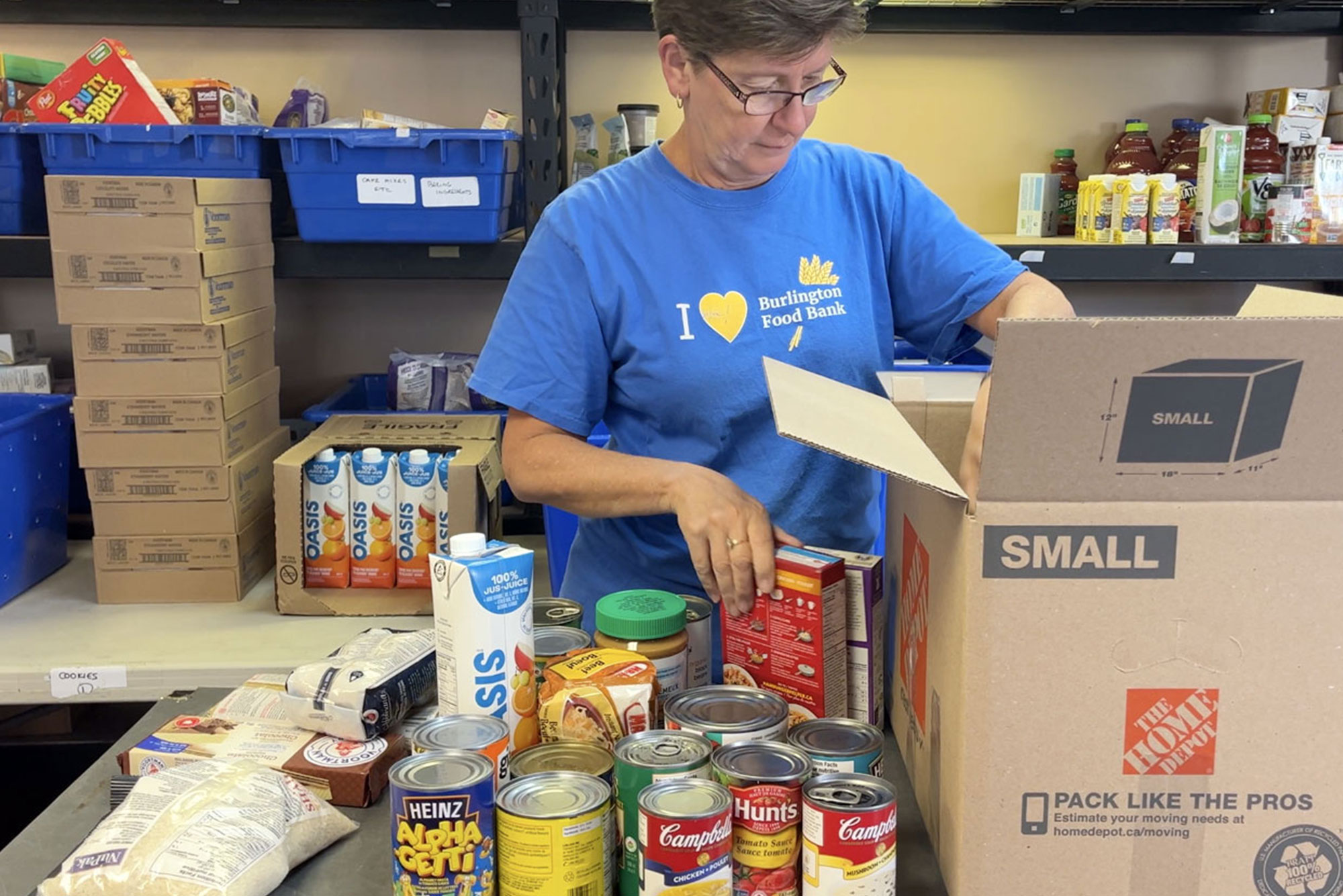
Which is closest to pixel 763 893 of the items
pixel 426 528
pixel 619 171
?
pixel 619 171

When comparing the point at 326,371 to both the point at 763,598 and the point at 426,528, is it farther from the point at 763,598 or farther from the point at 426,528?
the point at 763,598

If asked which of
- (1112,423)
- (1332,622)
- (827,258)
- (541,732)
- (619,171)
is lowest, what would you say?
(541,732)

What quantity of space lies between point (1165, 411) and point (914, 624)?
1.09 ft

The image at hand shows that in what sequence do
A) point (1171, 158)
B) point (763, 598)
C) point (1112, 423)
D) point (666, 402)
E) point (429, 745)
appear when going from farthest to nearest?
point (1171, 158) → point (666, 402) → point (763, 598) → point (429, 745) → point (1112, 423)

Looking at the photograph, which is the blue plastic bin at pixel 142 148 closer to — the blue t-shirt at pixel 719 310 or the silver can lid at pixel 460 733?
the blue t-shirt at pixel 719 310

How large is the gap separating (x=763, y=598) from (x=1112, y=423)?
0.36m

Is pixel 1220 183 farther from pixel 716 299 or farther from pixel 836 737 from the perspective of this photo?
pixel 836 737

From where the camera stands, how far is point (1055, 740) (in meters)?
0.77

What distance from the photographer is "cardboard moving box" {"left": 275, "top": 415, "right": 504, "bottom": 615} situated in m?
2.29

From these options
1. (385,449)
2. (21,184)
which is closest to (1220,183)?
(385,449)

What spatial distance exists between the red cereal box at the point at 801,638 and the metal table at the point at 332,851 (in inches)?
4.8

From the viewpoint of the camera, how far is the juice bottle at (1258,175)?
252 centimetres

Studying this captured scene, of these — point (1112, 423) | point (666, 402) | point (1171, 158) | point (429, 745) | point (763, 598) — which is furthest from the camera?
point (1171, 158)

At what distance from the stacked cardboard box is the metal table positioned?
4.37 feet
